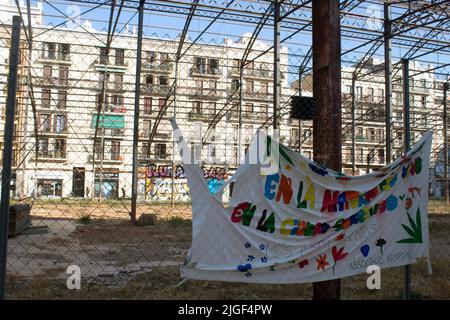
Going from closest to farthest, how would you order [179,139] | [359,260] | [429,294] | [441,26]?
[179,139] < [359,260] < [429,294] < [441,26]

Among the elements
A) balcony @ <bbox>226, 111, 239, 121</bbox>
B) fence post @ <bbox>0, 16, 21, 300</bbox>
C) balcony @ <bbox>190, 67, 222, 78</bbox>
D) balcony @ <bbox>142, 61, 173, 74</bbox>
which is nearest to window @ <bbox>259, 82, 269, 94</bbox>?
balcony @ <bbox>226, 111, 239, 121</bbox>

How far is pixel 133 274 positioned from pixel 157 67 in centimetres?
2793

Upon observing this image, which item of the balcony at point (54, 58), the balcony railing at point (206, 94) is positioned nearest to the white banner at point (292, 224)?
the balcony railing at point (206, 94)

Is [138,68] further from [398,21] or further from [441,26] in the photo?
[441,26]

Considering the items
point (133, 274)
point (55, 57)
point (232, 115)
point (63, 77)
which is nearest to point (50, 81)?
point (232, 115)

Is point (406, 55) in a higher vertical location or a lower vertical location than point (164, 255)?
higher

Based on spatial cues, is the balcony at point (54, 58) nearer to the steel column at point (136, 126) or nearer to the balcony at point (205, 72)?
the balcony at point (205, 72)

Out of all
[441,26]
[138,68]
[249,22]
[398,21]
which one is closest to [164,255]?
[138,68]

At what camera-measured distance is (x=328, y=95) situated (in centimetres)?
367

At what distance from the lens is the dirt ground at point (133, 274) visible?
189 inches

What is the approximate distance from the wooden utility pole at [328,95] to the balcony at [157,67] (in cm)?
2796

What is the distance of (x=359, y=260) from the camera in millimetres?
3803

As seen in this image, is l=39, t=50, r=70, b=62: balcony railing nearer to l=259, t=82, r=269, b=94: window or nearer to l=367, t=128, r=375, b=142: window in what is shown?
l=259, t=82, r=269, b=94: window
